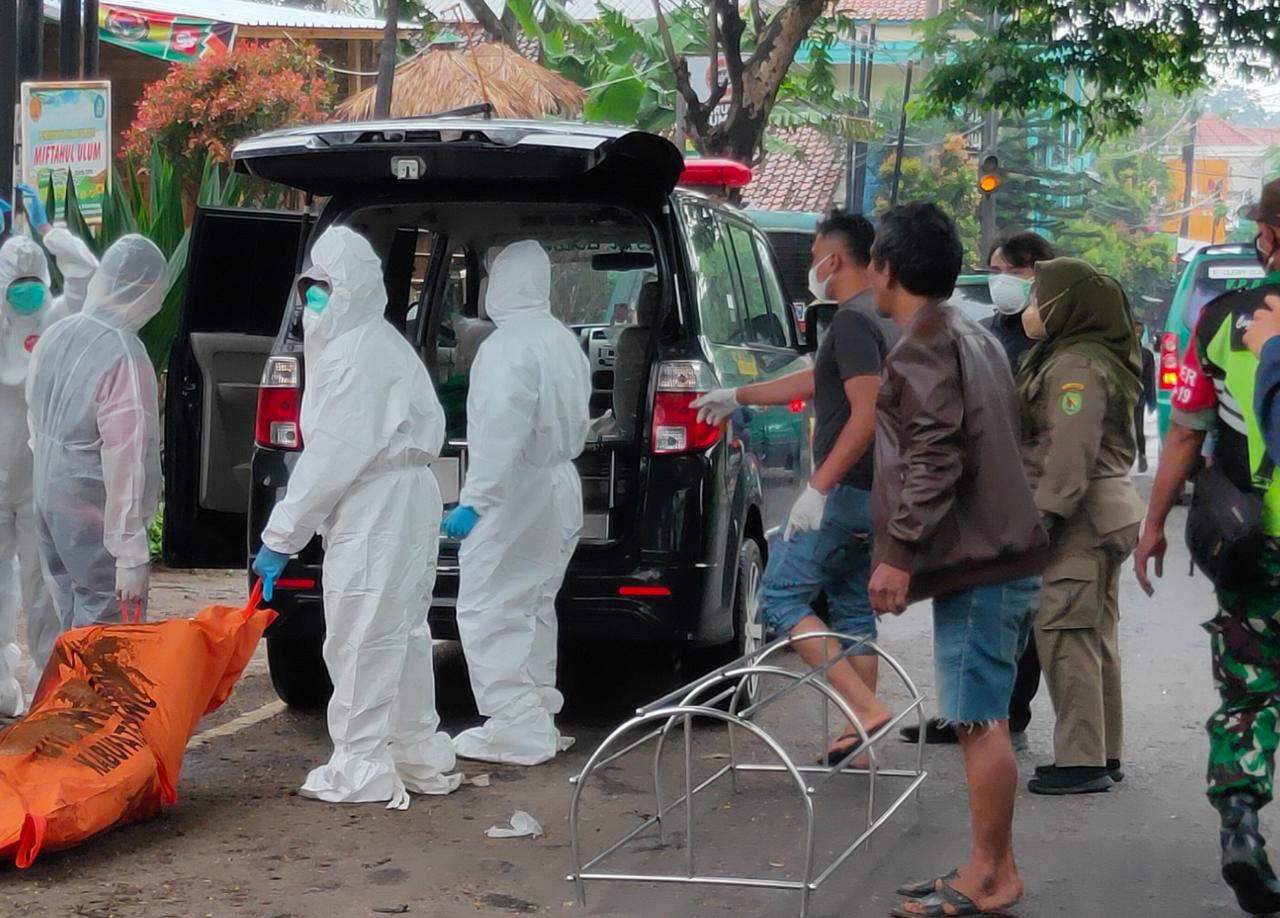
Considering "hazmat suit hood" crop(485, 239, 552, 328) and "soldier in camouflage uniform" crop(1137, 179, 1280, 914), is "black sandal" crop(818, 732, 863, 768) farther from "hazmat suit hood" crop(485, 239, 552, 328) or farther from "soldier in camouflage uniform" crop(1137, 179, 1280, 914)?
"hazmat suit hood" crop(485, 239, 552, 328)

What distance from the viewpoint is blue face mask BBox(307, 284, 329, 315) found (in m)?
5.65

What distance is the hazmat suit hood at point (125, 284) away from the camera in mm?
6293

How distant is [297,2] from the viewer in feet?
123

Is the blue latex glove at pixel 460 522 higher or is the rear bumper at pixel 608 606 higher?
the blue latex glove at pixel 460 522

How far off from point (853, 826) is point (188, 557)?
2.91 m

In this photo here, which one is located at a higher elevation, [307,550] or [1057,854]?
[307,550]

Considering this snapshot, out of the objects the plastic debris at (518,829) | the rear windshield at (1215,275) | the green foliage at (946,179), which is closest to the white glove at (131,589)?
the plastic debris at (518,829)

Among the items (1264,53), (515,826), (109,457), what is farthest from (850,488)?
(1264,53)

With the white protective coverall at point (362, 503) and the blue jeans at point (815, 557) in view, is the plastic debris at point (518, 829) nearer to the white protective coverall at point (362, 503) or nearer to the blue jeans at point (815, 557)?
A: the white protective coverall at point (362, 503)

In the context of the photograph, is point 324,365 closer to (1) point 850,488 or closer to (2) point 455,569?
(2) point 455,569

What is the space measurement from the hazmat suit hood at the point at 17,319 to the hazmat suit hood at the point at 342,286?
67.2 inches

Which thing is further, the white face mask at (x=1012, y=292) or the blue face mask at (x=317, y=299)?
the white face mask at (x=1012, y=292)

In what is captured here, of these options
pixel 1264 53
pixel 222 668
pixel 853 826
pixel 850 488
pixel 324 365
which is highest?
pixel 1264 53

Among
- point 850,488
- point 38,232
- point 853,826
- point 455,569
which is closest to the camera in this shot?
point 853,826
